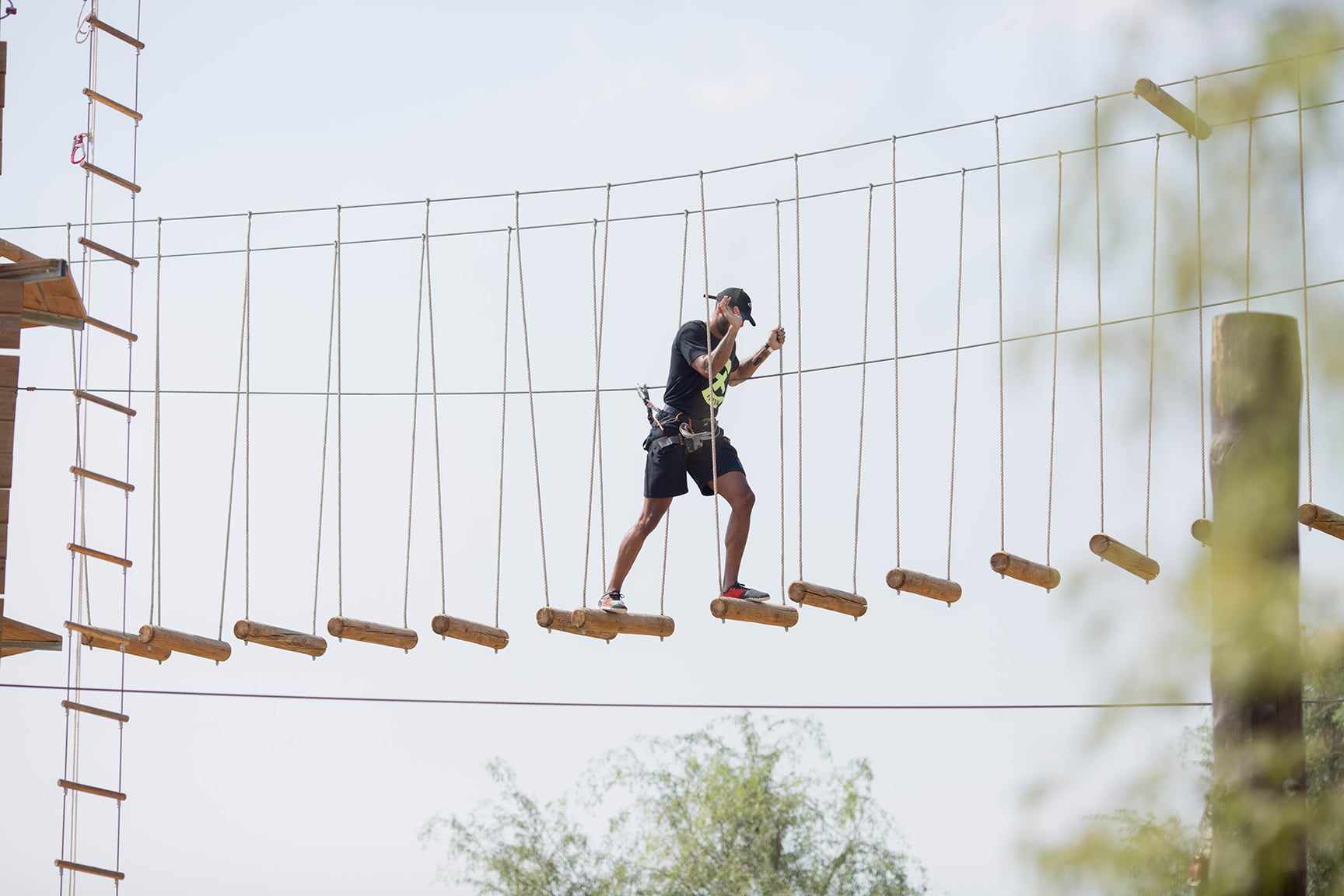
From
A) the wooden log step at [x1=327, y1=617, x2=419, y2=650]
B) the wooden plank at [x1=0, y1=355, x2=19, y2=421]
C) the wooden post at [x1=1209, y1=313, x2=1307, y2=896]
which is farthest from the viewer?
the wooden log step at [x1=327, y1=617, x2=419, y2=650]

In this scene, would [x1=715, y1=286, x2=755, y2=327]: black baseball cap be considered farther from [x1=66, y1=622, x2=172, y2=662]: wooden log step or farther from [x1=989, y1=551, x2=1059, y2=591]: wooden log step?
[x1=66, y1=622, x2=172, y2=662]: wooden log step

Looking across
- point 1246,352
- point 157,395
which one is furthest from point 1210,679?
point 157,395

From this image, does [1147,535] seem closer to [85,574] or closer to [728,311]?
[728,311]

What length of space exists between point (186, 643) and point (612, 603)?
1568mm

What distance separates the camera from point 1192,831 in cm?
236

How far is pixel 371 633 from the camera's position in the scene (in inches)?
243

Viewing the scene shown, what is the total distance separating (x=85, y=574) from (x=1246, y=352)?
501cm

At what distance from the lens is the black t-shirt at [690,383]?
6.28 meters

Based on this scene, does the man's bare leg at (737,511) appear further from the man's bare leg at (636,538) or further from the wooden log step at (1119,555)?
the wooden log step at (1119,555)

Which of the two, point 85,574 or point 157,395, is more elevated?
point 157,395

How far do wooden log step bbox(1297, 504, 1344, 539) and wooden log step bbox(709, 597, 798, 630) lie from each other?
1650mm

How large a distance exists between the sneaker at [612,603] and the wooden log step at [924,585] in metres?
0.92

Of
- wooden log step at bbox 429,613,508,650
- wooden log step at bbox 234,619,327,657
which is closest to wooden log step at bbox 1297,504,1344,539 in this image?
wooden log step at bbox 429,613,508,650

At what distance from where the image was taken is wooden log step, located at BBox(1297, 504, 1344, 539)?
5.62m
